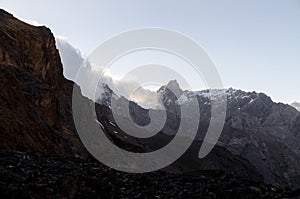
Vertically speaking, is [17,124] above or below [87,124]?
below

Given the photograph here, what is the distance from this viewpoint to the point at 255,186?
1078 inches

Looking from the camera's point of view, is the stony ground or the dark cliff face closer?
the stony ground

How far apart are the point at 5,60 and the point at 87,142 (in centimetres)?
3080

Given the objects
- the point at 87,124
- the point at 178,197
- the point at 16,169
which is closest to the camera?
the point at 16,169

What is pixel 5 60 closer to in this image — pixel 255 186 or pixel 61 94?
pixel 61 94

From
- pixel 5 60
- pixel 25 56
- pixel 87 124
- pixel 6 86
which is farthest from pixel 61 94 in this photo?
pixel 6 86

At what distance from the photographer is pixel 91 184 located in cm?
2186

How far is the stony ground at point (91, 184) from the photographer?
1941 cm

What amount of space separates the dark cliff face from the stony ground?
21.8 feet

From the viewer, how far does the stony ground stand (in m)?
19.4

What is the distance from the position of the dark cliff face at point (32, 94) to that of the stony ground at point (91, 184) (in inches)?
262

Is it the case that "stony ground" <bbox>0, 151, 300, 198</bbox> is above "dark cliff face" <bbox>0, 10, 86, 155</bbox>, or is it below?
below

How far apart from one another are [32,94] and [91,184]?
118 feet

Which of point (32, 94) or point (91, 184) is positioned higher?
point (32, 94)
